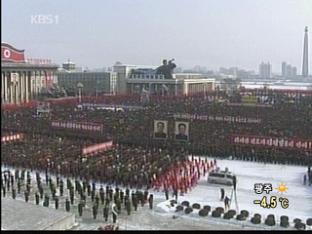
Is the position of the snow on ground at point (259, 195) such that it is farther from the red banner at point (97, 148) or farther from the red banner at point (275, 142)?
the red banner at point (97, 148)

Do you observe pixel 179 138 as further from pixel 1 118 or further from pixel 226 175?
pixel 1 118

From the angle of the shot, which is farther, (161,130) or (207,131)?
(207,131)

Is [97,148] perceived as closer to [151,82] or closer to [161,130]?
[161,130]

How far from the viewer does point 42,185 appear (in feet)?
45.6

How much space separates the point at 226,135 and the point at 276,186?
770cm

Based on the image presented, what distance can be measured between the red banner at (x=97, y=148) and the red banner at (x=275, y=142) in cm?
550

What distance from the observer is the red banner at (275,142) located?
18672 millimetres

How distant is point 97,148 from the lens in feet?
62.6

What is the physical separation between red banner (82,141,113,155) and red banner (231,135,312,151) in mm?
5502

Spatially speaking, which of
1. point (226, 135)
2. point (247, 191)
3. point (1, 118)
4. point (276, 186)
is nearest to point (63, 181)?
point (247, 191)

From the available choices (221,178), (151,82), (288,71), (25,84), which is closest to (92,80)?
(151,82)
